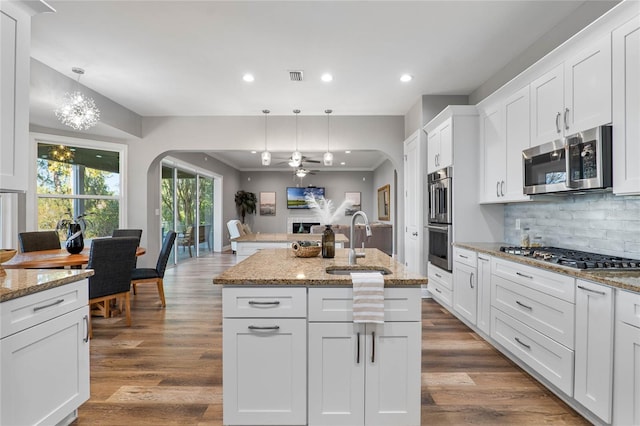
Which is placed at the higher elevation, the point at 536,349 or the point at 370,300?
the point at 370,300

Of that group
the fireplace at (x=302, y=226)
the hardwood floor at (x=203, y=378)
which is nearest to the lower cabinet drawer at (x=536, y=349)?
the hardwood floor at (x=203, y=378)

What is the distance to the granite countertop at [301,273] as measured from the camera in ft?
5.64

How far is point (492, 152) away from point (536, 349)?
6.30ft

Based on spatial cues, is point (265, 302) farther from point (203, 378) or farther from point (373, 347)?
point (203, 378)

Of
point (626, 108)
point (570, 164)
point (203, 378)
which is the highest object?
point (626, 108)

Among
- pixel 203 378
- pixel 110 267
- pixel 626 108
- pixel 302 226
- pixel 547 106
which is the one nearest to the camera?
pixel 626 108

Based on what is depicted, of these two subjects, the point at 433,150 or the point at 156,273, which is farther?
the point at 433,150

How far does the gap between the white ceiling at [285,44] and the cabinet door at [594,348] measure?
2188 millimetres

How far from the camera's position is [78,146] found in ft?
16.4

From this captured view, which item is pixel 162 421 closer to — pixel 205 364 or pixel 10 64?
pixel 205 364

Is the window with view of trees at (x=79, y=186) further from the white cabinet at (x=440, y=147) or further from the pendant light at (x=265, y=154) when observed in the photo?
the white cabinet at (x=440, y=147)

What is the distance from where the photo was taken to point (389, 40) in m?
3.09

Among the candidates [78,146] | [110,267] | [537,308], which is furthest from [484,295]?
[78,146]

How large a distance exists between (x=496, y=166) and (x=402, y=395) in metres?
2.50
